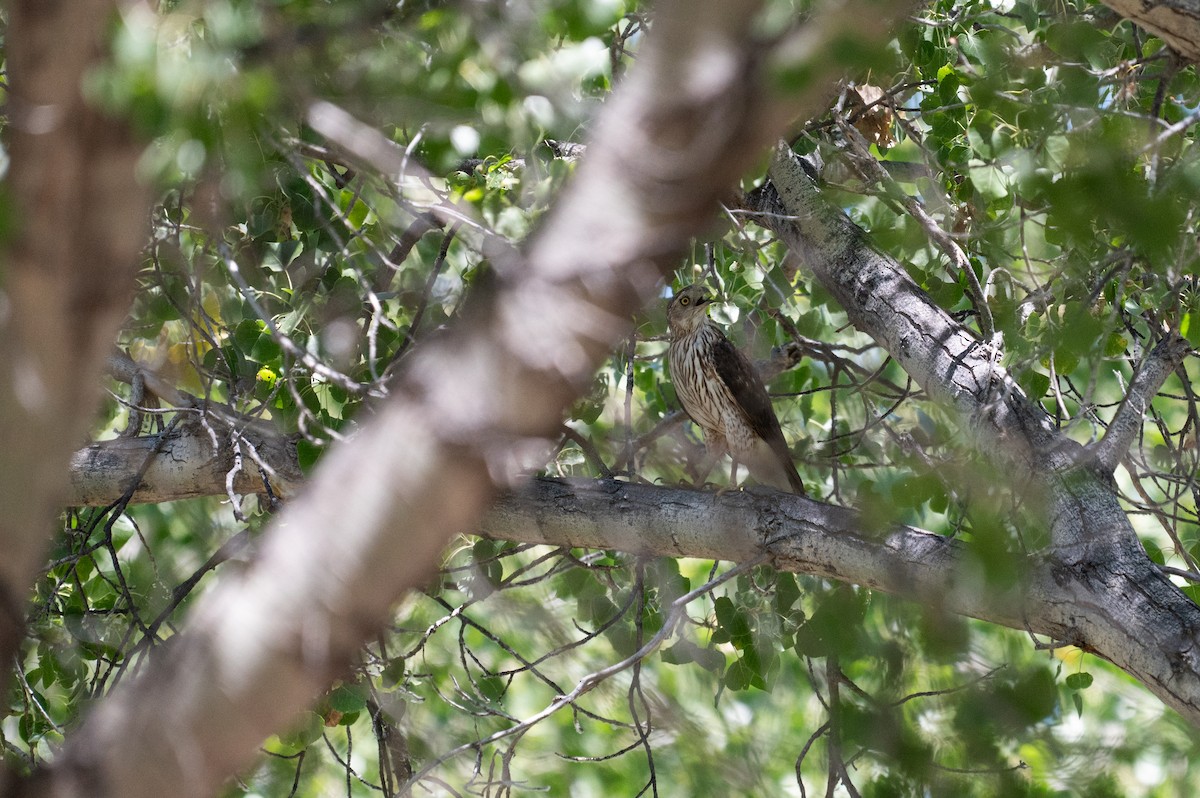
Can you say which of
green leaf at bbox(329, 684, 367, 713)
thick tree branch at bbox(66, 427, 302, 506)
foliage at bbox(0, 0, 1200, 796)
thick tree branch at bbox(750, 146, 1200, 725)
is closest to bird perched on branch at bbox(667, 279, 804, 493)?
foliage at bbox(0, 0, 1200, 796)

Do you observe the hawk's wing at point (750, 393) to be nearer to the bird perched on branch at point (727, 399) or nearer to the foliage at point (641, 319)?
the bird perched on branch at point (727, 399)

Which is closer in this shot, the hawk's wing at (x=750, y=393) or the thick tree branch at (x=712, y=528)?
the thick tree branch at (x=712, y=528)

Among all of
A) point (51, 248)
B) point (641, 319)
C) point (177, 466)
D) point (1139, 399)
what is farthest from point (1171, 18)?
point (177, 466)

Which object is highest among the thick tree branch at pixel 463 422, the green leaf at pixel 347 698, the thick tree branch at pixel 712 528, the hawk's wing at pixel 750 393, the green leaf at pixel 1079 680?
the hawk's wing at pixel 750 393

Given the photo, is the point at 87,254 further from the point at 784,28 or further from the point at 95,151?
the point at 784,28

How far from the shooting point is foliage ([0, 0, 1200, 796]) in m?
1.62

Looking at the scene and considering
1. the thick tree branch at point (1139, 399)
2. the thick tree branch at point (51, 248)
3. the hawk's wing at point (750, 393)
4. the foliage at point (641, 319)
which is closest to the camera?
the thick tree branch at point (51, 248)

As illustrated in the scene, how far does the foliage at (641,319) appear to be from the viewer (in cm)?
162

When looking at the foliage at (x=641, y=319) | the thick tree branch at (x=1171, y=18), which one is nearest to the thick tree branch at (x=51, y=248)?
the foliage at (x=641, y=319)

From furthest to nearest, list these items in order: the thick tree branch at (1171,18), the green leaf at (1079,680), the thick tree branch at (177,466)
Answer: the thick tree branch at (177,466)
the green leaf at (1079,680)
the thick tree branch at (1171,18)

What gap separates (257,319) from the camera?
3.01m

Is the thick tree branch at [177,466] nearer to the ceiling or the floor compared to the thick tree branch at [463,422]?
nearer to the ceiling

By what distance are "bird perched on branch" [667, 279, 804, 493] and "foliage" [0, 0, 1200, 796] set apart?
14 cm

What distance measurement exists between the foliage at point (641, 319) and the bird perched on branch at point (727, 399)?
14cm
